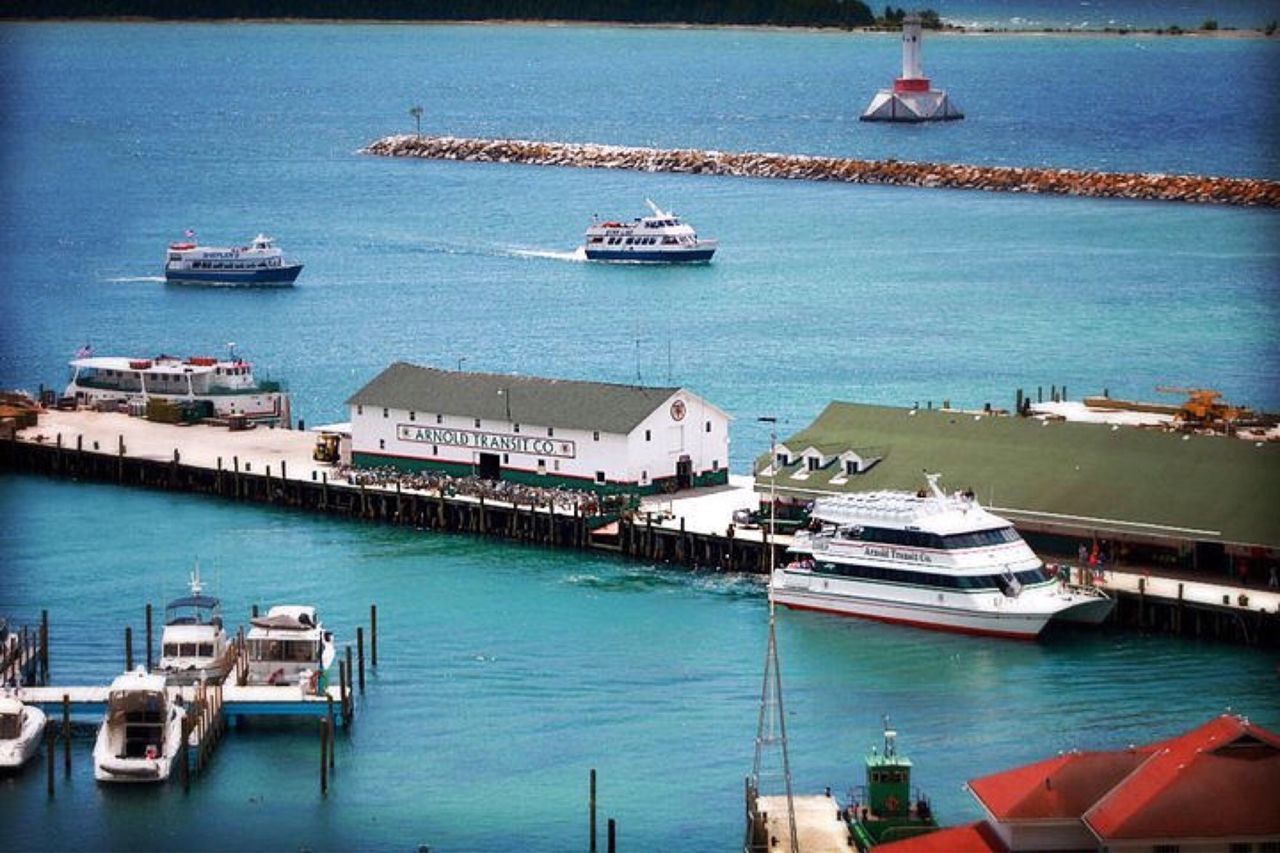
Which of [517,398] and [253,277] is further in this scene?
[253,277]

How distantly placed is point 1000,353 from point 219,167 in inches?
3593

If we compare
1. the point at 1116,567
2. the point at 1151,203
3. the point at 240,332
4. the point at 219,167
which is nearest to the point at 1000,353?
the point at 240,332

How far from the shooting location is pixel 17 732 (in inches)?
2301

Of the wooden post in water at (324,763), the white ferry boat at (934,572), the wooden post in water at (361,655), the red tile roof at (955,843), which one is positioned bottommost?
the red tile roof at (955,843)

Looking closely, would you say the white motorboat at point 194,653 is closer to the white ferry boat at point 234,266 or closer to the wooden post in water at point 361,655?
the wooden post in water at point 361,655

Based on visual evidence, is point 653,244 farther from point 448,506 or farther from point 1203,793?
point 1203,793

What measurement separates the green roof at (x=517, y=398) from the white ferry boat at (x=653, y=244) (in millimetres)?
51817

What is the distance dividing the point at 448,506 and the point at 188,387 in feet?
48.8

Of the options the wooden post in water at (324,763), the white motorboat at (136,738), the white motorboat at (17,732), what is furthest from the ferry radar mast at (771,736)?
the white motorboat at (17,732)

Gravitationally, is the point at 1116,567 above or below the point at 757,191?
below

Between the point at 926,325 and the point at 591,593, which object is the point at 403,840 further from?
the point at 926,325

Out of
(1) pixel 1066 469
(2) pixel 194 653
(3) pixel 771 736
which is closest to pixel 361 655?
(2) pixel 194 653

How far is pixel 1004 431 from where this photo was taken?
7544 centimetres

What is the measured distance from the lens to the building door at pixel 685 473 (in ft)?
257
